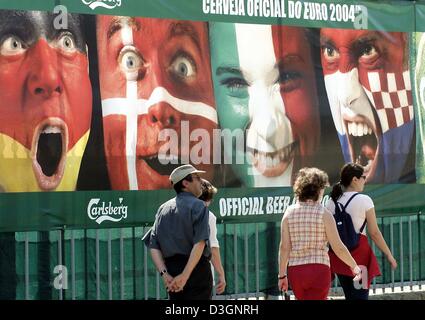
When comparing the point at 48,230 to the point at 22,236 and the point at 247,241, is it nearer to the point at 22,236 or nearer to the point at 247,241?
the point at 22,236

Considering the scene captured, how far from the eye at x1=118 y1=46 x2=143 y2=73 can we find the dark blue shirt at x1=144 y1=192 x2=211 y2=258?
317 cm

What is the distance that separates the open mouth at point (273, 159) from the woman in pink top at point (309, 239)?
139 inches

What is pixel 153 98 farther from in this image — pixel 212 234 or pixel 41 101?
pixel 212 234

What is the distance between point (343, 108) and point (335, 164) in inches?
24.7

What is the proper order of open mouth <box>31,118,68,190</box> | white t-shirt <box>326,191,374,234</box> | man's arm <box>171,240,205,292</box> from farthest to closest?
open mouth <box>31,118,68,190</box>
white t-shirt <box>326,191,374,234</box>
man's arm <box>171,240,205,292</box>

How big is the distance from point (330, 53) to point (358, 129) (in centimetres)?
92

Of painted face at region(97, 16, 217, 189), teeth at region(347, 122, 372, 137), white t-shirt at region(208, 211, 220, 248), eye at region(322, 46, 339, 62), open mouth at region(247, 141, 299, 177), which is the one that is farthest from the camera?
teeth at region(347, 122, 372, 137)

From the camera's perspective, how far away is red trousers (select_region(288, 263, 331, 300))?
1091 centimetres

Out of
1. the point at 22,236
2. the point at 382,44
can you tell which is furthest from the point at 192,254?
the point at 382,44

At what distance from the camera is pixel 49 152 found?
1289 centimetres

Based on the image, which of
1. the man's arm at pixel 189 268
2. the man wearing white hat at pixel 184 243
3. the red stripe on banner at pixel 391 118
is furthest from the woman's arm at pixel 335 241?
the red stripe on banner at pixel 391 118

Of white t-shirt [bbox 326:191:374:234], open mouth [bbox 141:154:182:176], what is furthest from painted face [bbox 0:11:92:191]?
white t-shirt [bbox 326:191:374:234]

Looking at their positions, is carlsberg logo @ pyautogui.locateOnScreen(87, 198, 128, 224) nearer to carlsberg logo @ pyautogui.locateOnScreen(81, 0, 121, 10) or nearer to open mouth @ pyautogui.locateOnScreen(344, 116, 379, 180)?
carlsberg logo @ pyautogui.locateOnScreen(81, 0, 121, 10)

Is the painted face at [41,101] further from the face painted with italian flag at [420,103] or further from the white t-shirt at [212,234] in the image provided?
the face painted with italian flag at [420,103]
